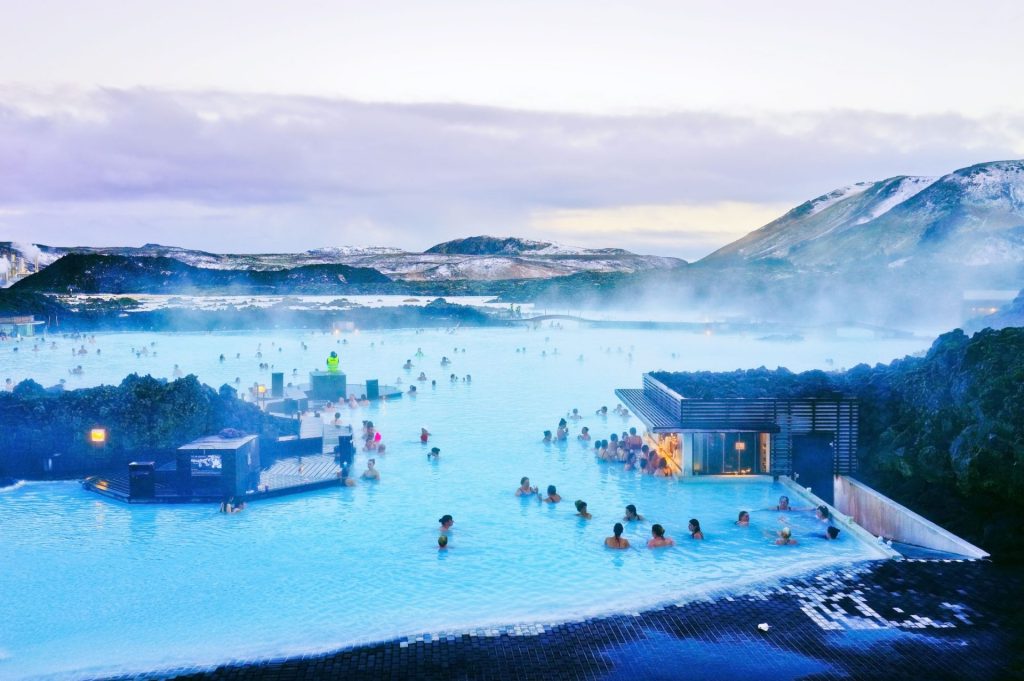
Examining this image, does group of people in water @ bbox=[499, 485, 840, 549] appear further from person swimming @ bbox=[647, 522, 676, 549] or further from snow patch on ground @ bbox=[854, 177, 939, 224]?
snow patch on ground @ bbox=[854, 177, 939, 224]

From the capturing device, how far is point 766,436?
17.7 m

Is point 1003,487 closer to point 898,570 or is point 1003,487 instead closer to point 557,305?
point 898,570

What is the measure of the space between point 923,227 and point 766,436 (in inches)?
4926

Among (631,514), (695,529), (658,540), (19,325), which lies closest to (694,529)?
(695,529)

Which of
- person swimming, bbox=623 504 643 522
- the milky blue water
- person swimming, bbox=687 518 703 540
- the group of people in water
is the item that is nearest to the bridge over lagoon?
the milky blue water

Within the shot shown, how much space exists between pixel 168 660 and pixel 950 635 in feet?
30.8

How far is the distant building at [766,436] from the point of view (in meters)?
17.1

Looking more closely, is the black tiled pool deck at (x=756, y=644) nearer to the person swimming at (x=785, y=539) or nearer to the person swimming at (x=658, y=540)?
the person swimming at (x=785, y=539)

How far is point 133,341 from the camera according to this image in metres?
59.1

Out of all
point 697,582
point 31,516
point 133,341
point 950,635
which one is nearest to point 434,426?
point 31,516

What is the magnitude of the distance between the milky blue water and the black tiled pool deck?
62 cm

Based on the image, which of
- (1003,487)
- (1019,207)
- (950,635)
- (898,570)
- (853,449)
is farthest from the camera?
(1019,207)

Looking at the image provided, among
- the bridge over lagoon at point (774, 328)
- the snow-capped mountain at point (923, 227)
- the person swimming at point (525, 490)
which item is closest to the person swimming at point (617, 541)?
the person swimming at point (525, 490)

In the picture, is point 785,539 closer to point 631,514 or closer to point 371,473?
point 631,514
